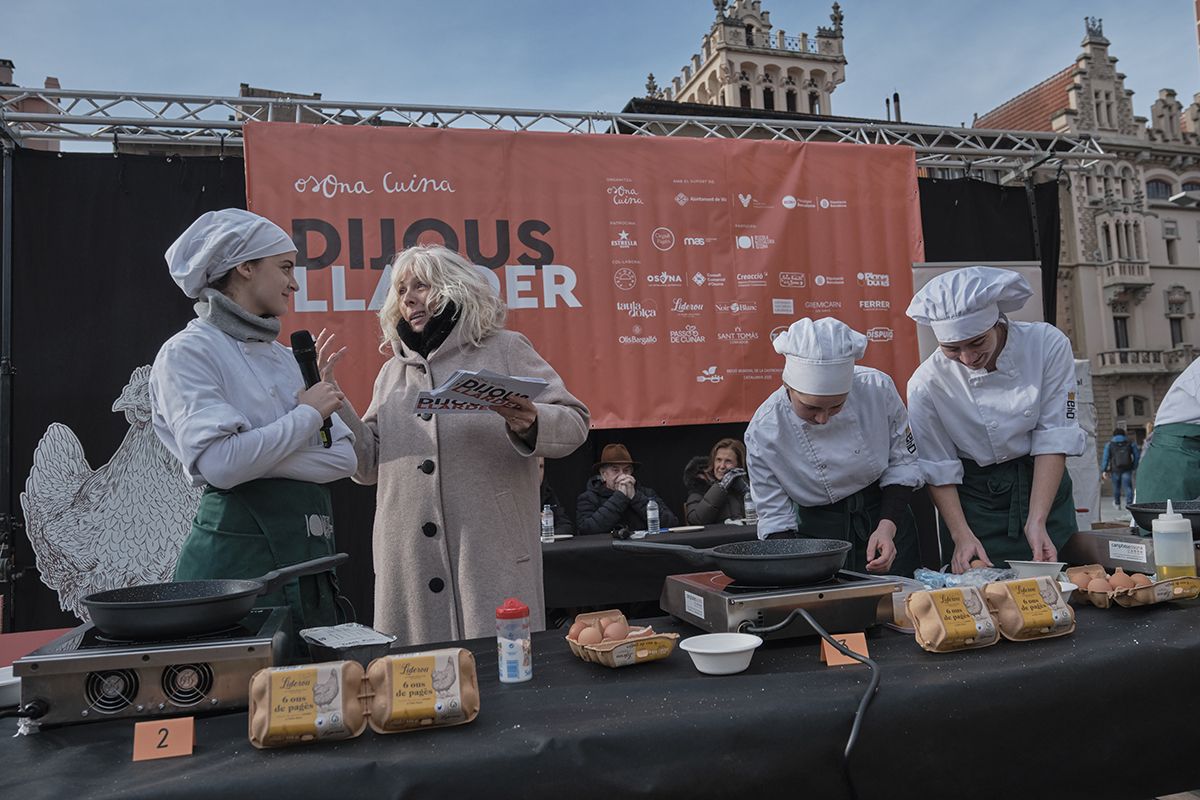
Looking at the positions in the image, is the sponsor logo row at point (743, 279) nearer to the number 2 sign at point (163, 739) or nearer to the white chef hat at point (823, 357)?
the white chef hat at point (823, 357)

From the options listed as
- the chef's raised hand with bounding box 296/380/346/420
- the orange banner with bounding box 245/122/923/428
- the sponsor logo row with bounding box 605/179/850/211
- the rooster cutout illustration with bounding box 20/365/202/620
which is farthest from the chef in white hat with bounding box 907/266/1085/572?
the rooster cutout illustration with bounding box 20/365/202/620

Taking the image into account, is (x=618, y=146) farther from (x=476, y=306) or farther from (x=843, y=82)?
(x=843, y=82)

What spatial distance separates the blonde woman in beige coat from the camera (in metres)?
1.91

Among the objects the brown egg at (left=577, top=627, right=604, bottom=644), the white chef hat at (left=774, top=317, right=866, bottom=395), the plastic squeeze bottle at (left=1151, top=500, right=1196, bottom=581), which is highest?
the white chef hat at (left=774, top=317, right=866, bottom=395)

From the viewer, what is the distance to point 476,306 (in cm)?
203

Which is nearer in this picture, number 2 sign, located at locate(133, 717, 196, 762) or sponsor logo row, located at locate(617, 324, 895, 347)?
number 2 sign, located at locate(133, 717, 196, 762)

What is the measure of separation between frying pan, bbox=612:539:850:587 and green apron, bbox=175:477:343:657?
2.18ft

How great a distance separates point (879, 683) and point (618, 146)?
4147mm

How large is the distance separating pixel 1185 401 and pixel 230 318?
2634 millimetres

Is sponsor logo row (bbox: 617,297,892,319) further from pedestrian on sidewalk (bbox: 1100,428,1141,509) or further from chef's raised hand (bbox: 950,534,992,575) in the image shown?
pedestrian on sidewalk (bbox: 1100,428,1141,509)

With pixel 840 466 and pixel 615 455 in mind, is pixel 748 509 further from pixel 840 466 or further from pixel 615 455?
pixel 840 466

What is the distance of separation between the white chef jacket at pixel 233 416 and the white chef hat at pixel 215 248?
131 mm

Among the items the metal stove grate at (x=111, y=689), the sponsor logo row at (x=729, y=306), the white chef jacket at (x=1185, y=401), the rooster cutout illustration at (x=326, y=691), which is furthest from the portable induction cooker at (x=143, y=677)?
the sponsor logo row at (x=729, y=306)

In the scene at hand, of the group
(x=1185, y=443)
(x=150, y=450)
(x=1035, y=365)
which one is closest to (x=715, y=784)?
(x=1035, y=365)
